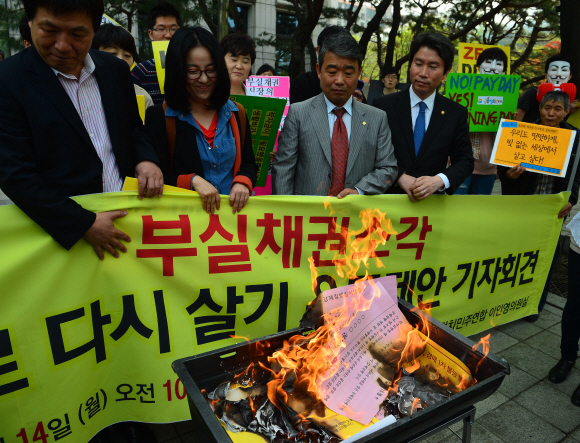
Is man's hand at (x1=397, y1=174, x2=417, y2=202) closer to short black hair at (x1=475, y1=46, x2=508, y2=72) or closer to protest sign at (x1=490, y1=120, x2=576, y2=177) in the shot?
protest sign at (x1=490, y1=120, x2=576, y2=177)

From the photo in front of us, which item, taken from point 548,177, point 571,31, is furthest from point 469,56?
point 571,31

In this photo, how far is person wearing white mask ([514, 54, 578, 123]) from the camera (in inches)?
187

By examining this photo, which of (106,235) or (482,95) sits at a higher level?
(482,95)

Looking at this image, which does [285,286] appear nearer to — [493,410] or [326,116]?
[326,116]

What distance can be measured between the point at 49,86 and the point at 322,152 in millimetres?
1621

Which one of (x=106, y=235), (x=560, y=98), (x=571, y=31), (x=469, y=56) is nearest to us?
(x=106, y=235)

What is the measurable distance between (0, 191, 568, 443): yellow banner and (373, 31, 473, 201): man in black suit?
27 cm

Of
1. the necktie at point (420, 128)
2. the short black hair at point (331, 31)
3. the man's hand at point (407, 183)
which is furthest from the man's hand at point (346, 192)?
the short black hair at point (331, 31)

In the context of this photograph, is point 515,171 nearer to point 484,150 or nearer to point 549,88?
point 484,150

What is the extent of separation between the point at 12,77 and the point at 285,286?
1.78 m

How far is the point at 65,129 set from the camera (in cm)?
193

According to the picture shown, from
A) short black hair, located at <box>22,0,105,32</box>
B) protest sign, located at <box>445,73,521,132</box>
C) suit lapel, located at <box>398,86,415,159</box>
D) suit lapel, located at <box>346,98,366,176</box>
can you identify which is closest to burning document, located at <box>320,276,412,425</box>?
suit lapel, located at <box>346,98,366,176</box>

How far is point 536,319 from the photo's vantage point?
3904 mm

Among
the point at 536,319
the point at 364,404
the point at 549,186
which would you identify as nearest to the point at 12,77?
the point at 364,404
